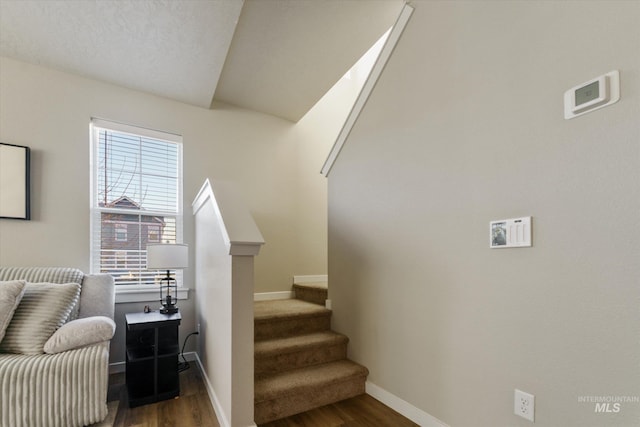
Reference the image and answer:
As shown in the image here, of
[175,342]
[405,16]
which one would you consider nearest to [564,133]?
[405,16]

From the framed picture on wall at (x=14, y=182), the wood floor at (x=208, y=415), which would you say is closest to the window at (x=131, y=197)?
the framed picture on wall at (x=14, y=182)

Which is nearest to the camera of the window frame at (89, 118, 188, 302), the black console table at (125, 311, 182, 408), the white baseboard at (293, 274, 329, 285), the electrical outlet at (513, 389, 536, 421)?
the electrical outlet at (513, 389, 536, 421)

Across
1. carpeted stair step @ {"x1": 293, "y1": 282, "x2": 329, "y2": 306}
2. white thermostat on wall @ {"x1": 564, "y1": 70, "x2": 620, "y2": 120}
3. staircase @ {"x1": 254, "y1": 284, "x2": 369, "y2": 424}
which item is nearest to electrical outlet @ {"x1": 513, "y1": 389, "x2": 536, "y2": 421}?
staircase @ {"x1": 254, "y1": 284, "x2": 369, "y2": 424}

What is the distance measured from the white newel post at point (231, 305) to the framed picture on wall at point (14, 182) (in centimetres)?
150

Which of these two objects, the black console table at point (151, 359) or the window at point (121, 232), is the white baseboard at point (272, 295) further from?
the window at point (121, 232)

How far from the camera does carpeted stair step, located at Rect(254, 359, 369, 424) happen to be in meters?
1.96

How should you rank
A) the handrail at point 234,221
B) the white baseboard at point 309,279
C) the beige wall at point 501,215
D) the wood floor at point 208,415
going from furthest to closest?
the white baseboard at point 309,279
the wood floor at point 208,415
the handrail at point 234,221
the beige wall at point 501,215

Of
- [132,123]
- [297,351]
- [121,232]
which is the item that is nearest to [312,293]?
[297,351]

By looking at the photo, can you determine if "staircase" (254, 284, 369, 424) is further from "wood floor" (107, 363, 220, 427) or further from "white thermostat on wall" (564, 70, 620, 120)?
"white thermostat on wall" (564, 70, 620, 120)

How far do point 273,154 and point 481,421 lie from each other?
10.2 ft

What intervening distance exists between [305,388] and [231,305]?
0.90 m

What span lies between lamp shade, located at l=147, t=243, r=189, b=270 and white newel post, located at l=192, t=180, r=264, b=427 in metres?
0.42

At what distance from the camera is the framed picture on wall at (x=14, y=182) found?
2.32 m

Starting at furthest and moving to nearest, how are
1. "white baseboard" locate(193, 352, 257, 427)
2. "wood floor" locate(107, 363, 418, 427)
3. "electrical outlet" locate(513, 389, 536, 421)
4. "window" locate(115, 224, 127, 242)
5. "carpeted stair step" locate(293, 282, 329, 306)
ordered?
"carpeted stair step" locate(293, 282, 329, 306), "window" locate(115, 224, 127, 242), "wood floor" locate(107, 363, 418, 427), "white baseboard" locate(193, 352, 257, 427), "electrical outlet" locate(513, 389, 536, 421)
